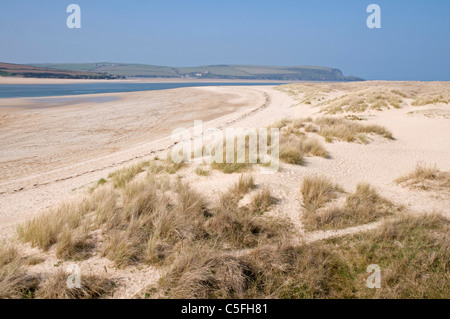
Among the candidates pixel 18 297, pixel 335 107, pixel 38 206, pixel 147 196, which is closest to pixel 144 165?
pixel 38 206

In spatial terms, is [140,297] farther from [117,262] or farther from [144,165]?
[144,165]

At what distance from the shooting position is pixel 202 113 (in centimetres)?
2530

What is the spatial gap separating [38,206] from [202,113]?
1922 cm

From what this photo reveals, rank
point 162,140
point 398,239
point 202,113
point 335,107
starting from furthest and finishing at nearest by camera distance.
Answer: point 202,113
point 335,107
point 162,140
point 398,239

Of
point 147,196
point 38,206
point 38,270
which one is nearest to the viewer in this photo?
point 38,270

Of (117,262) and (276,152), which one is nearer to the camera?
(117,262)

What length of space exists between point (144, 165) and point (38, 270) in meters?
5.64

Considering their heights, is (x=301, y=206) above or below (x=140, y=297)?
above

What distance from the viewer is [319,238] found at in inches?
190

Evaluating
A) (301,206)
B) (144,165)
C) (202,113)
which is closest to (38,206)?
(144,165)
